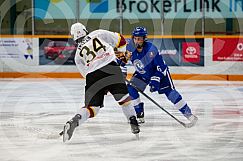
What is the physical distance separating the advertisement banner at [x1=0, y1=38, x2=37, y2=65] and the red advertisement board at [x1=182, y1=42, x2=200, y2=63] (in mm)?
2976

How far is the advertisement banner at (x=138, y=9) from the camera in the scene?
45.1ft

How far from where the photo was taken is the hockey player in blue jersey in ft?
20.3

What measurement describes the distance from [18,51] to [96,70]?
25.7 feet

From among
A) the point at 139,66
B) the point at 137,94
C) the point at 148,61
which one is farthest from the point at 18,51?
the point at 148,61

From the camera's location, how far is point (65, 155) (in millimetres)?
4746

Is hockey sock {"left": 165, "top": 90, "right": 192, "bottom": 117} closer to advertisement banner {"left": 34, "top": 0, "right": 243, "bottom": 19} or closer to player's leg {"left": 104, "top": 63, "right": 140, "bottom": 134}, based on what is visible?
player's leg {"left": 104, "top": 63, "right": 140, "bottom": 134}

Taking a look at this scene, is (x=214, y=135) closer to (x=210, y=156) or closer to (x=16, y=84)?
(x=210, y=156)

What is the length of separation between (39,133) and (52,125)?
559mm

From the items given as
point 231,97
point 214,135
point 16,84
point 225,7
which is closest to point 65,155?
point 214,135

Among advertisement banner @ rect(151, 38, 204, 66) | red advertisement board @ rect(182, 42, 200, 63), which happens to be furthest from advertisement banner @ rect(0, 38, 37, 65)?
red advertisement board @ rect(182, 42, 200, 63)

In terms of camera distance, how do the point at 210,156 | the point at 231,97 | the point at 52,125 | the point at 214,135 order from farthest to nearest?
the point at 231,97
the point at 52,125
the point at 214,135
the point at 210,156

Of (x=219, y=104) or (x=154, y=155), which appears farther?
(x=219, y=104)

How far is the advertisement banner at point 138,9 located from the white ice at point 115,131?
14.0ft

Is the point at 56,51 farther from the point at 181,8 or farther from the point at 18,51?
the point at 181,8
